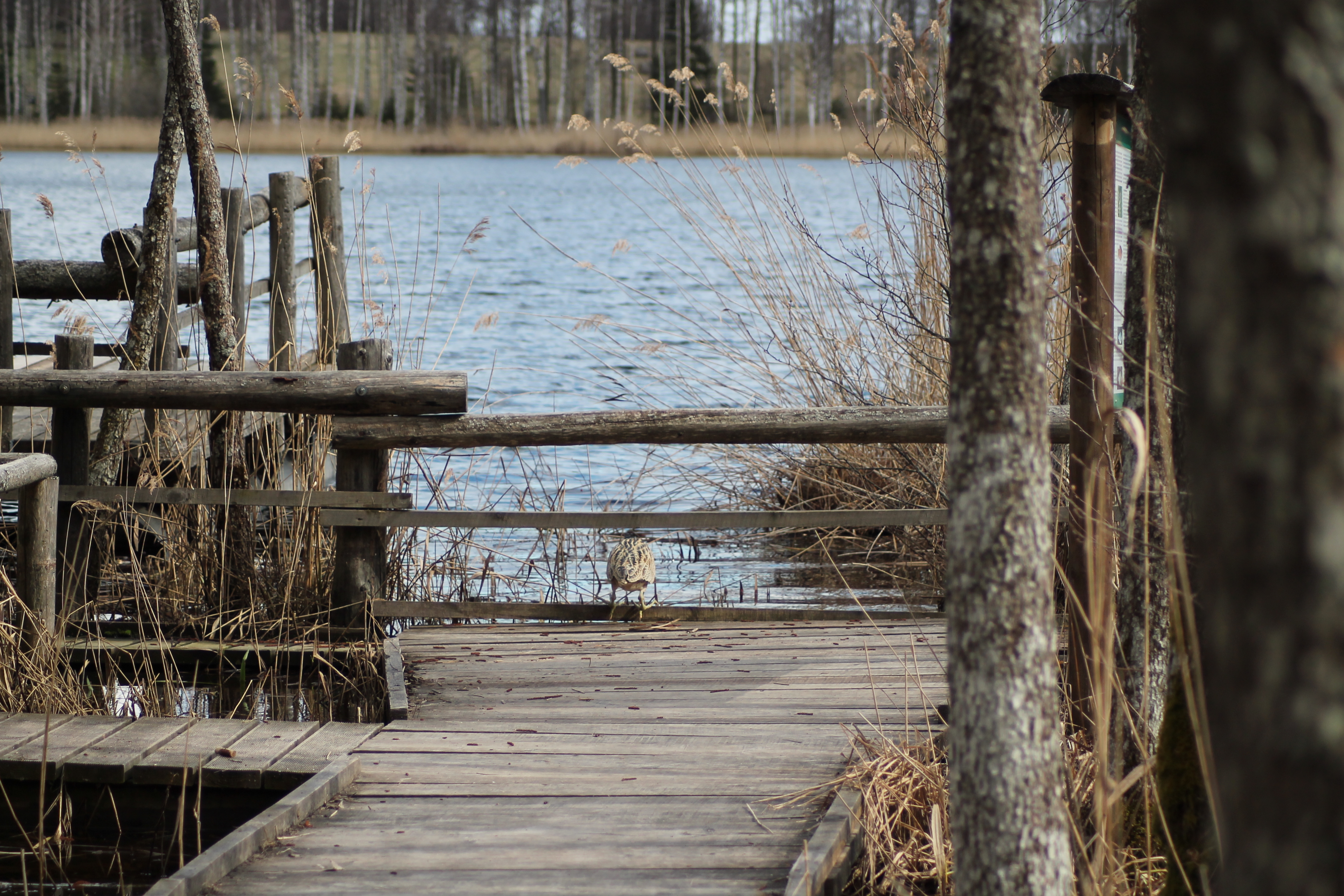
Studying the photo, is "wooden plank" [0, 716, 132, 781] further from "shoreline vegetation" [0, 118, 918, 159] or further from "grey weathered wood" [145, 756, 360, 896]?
"shoreline vegetation" [0, 118, 918, 159]

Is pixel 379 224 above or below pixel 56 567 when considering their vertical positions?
above

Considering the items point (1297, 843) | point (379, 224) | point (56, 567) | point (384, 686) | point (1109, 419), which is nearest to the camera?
point (1297, 843)

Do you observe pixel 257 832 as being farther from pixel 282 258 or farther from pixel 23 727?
pixel 282 258

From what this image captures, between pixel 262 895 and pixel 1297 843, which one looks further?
pixel 262 895

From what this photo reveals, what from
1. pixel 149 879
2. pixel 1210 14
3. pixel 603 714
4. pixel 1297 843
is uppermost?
pixel 1210 14

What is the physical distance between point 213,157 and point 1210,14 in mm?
4578

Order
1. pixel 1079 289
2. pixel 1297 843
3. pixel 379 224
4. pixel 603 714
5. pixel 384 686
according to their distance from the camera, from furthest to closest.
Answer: pixel 379 224 < pixel 384 686 < pixel 603 714 < pixel 1079 289 < pixel 1297 843

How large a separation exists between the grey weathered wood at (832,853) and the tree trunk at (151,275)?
10.8ft

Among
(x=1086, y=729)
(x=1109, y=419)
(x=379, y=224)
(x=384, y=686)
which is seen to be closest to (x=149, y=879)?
(x=384, y=686)

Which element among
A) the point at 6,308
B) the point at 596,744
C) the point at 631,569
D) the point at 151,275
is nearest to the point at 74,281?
the point at 6,308

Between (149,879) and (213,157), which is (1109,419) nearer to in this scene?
(149,879)

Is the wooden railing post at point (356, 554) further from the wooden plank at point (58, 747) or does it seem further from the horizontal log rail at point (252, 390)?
the wooden plank at point (58, 747)

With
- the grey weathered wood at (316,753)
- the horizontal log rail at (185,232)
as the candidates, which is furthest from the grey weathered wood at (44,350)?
the grey weathered wood at (316,753)

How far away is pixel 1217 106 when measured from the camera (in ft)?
2.59
